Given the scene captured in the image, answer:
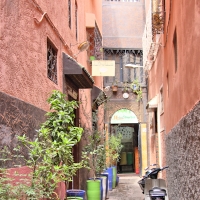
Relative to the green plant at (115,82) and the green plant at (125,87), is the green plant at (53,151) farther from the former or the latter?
the green plant at (125,87)

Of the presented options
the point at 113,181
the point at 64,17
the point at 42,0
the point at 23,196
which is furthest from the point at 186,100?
the point at 113,181

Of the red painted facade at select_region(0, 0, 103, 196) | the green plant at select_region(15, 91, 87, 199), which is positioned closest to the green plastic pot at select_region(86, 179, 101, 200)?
the red painted facade at select_region(0, 0, 103, 196)

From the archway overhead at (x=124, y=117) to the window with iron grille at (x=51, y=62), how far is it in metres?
12.6

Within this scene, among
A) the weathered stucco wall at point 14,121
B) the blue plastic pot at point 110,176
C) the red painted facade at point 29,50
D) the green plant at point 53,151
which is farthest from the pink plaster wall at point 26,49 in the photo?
the blue plastic pot at point 110,176

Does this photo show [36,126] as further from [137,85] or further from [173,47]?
[137,85]

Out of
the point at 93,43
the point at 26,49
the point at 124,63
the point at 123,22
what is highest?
the point at 123,22

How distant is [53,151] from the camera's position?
5047 millimetres

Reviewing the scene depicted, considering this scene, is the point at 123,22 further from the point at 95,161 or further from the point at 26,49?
the point at 26,49

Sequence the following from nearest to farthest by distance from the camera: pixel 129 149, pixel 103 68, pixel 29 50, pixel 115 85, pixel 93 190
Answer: pixel 29 50 → pixel 93 190 → pixel 103 68 → pixel 115 85 → pixel 129 149

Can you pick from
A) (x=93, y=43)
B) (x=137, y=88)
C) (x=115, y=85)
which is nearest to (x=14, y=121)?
(x=93, y=43)

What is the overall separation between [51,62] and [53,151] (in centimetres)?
309

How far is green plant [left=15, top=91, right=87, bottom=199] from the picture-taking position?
186 inches

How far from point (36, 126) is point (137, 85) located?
14262mm

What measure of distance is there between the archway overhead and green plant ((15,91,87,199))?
46.6 ft
